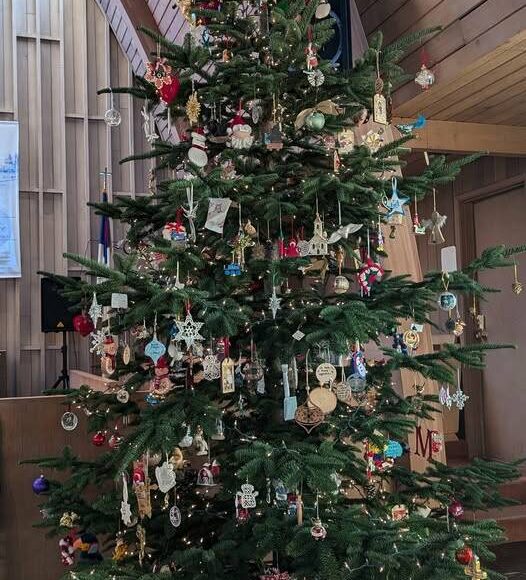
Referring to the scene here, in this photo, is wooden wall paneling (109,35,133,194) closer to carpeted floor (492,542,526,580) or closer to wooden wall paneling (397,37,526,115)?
wooden wall paneling (397,37,526,115)

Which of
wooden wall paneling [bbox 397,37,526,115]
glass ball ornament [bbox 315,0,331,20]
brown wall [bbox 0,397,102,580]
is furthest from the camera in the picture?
brown wall [bbox 0,397,102,580]

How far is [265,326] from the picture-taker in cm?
206

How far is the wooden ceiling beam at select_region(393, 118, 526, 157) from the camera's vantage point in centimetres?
364

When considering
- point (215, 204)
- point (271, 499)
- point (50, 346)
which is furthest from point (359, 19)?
point (50, 346)

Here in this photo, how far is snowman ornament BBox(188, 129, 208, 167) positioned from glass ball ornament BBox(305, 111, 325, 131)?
1.02 ft

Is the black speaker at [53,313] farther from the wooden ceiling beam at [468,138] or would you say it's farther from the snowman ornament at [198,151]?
the snowman ornament at [198,151]

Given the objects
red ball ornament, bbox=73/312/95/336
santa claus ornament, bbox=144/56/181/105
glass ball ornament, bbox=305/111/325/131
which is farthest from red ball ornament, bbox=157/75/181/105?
red ball ornament, bbox=73/312/95/336

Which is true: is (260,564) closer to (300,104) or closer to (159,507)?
(159,507)

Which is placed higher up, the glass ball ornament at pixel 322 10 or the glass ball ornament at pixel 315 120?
the glass ball ornament at pixel 322 10

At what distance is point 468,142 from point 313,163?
178 centimetres

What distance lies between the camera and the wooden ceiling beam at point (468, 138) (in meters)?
3.64

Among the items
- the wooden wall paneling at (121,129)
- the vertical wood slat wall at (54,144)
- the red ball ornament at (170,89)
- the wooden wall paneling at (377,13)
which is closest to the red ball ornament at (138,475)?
the red ball ornament at (170,89)

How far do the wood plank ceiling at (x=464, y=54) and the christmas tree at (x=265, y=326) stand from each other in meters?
0.74

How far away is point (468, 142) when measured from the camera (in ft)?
12.2
